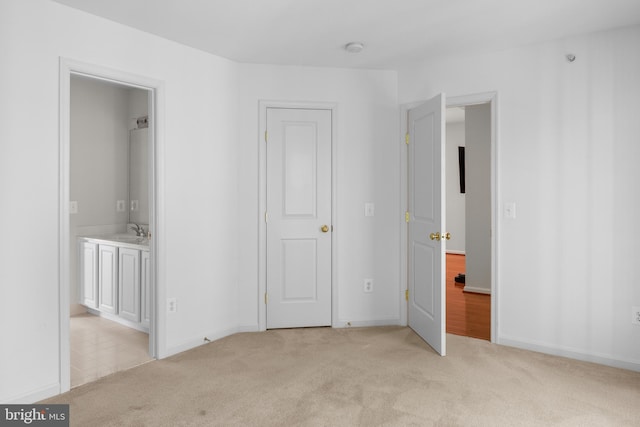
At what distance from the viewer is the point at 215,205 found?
3.70 meters

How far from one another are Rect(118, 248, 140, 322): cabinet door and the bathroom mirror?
839 mm

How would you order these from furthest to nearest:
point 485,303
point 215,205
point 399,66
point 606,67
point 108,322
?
point 485,303
point 108,322
point 399,66
point 215,205
point 606,67

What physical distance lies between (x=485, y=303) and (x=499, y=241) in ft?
5.52

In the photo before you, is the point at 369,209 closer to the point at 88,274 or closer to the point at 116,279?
the point at 116,279

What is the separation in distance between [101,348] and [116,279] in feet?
2.45

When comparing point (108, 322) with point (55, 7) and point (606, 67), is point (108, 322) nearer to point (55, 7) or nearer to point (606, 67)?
point (55, 7)

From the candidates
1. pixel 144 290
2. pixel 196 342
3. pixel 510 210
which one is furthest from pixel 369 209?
pixel 144 290

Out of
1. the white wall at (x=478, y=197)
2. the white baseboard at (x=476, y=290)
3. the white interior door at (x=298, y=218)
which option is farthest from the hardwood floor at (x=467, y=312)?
the white interior door at (x=298, y=218)

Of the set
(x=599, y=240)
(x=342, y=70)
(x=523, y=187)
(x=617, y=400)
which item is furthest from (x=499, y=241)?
(x=342, y=70)

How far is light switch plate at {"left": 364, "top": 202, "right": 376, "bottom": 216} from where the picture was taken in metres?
4.06

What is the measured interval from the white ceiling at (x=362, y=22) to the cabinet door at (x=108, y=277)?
2.11 meters

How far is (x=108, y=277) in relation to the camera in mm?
4125

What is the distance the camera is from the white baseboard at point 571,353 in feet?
10.1

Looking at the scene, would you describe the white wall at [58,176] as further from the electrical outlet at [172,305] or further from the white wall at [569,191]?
the white wall at [569,191]
